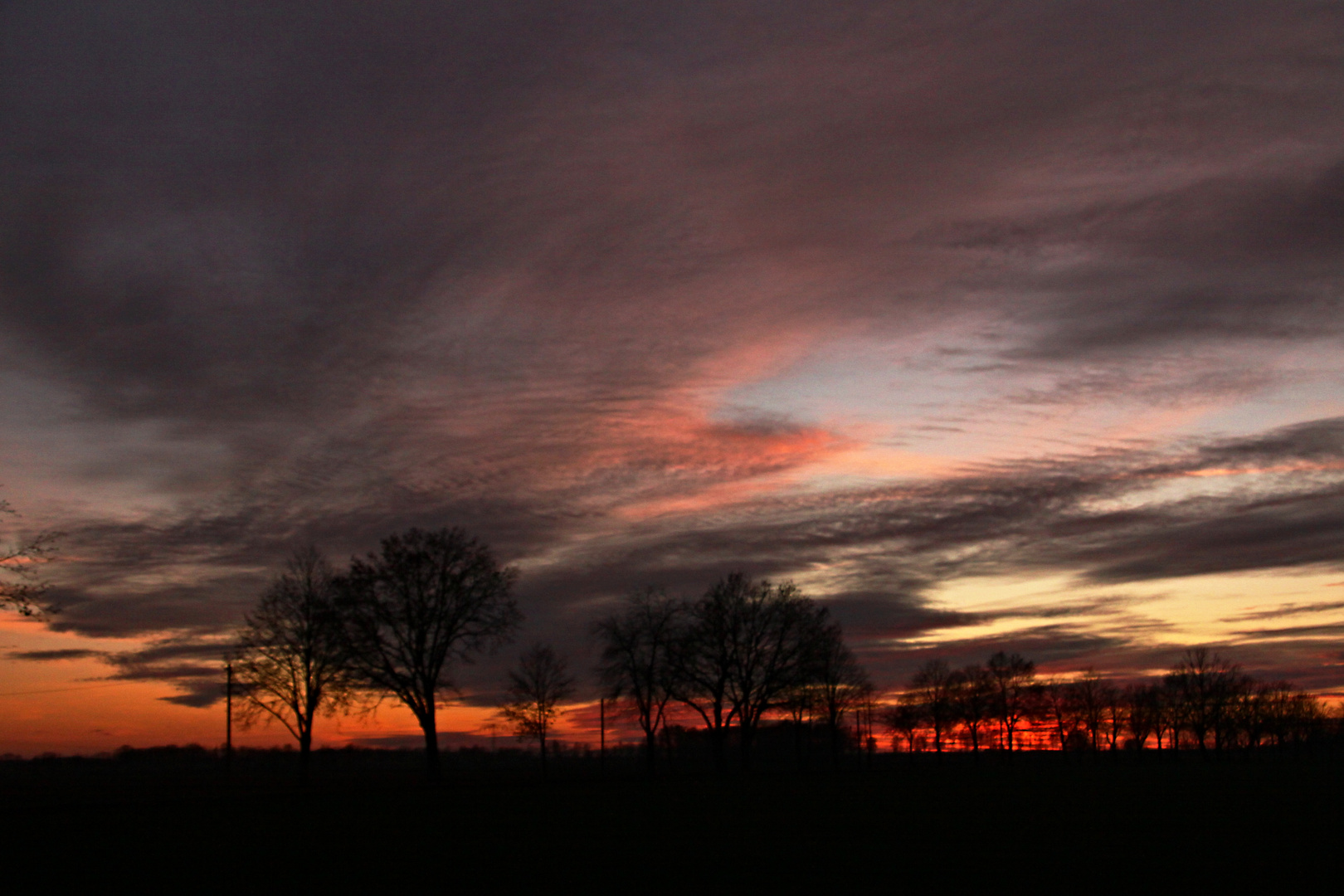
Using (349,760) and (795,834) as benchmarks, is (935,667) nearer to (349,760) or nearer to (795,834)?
(349,760)

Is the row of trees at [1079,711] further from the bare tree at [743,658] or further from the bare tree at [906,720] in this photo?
the bare tree at [743,658]

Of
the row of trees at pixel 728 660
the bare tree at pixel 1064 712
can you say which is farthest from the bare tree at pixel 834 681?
the bare tree at pixel 1064 712

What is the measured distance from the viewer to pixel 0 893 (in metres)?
16.5

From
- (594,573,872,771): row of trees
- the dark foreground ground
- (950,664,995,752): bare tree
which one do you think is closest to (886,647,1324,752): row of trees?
(950,664,995,752): bare tree

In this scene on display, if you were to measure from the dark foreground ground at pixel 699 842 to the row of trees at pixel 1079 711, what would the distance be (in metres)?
116

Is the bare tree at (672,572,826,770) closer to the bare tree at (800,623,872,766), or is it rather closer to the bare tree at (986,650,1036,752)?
the bare tree at (800,623,872,766)

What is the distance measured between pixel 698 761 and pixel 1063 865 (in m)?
147

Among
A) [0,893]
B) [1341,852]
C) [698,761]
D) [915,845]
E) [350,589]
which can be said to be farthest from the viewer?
[698,761]

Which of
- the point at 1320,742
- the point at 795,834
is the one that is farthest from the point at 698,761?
the point at 795,834

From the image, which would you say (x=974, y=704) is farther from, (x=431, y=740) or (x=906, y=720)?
(x=431, y=740)

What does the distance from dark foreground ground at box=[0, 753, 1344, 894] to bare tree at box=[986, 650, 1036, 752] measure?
114706 millimetres

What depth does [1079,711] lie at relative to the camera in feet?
561

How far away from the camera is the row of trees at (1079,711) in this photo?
511 ft

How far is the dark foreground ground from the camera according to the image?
17.1 metres
